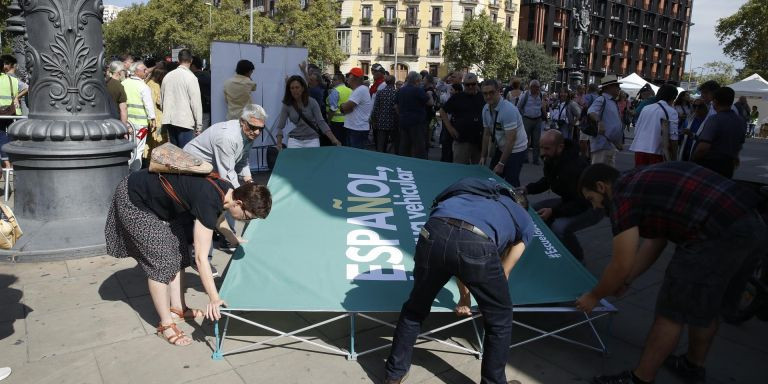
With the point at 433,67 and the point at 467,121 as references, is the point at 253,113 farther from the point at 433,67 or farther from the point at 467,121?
the point at 433,67

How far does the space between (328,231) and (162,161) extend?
134 cm

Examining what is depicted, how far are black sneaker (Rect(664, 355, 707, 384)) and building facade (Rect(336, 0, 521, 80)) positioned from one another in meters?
67.8

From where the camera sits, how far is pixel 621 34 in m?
86.1

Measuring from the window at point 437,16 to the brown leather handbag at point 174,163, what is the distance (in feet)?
229

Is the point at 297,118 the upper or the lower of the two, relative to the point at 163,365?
upper

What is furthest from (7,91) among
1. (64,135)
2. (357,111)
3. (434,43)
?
(434,43)

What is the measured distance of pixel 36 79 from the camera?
5.61 metres

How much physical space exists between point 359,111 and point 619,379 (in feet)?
21.6

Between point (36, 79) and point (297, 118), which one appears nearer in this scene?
point (36, 79)

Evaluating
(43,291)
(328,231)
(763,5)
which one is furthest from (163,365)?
(763,5)

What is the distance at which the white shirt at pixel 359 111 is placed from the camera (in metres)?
8.98

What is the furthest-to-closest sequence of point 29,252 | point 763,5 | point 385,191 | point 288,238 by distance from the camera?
1. point 763,5
2. point 29,252
3. point 385,191
4. point 288,238

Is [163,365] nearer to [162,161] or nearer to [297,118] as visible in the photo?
[162,161]

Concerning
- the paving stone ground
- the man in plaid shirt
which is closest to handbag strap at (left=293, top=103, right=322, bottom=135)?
the paving stone ground
